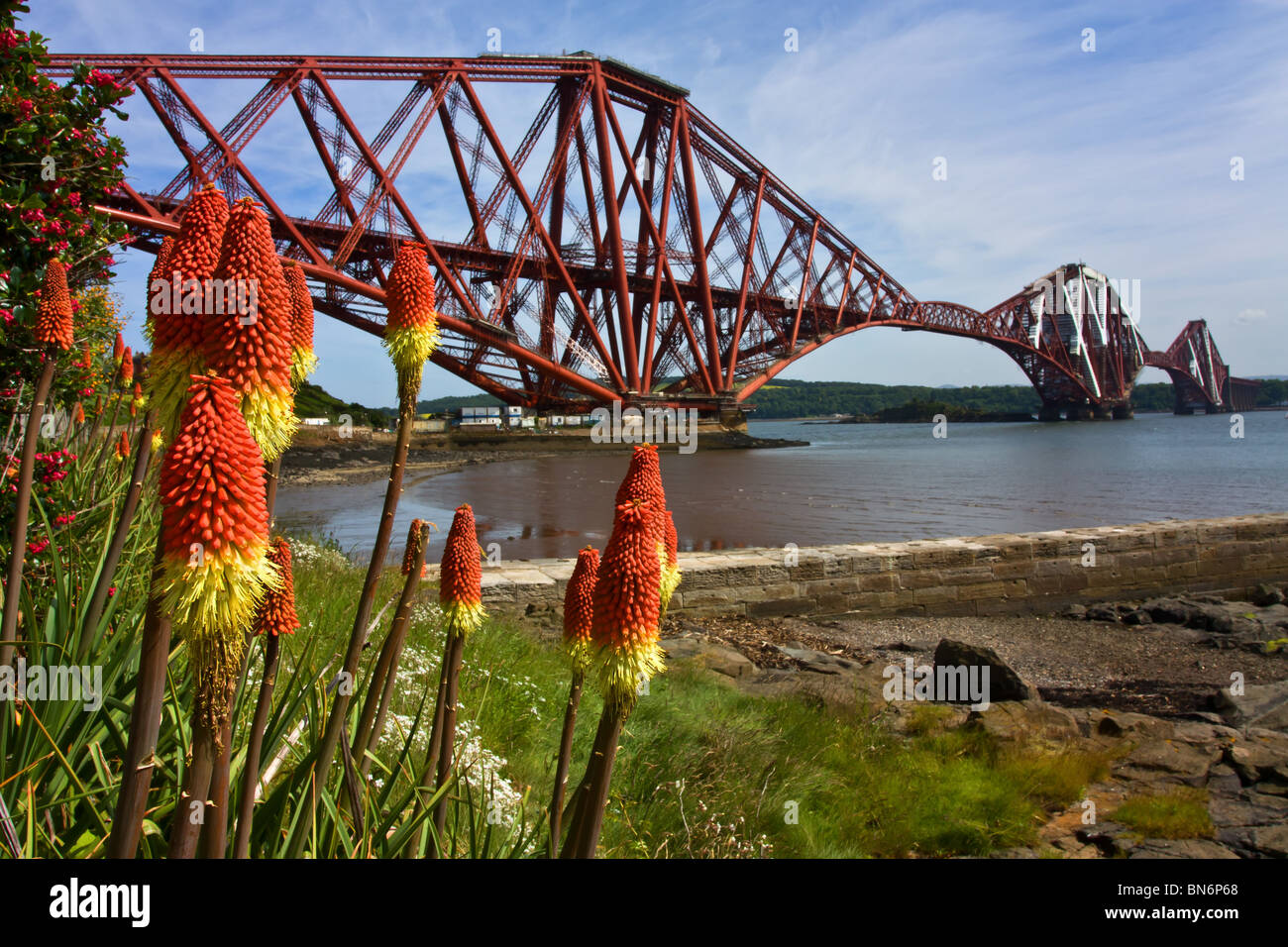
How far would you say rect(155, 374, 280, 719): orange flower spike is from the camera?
36.9 inches

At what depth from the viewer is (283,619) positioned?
4.55 ft

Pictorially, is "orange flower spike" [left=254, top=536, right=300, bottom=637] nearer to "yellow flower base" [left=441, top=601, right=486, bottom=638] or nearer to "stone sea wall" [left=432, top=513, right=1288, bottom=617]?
"yellow flower base" [left=441, top=601, right=486, bottom=638]

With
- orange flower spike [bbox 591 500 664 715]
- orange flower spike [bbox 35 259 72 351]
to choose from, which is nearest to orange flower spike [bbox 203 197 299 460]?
orange flower spike [bbox 591 500 664 715]

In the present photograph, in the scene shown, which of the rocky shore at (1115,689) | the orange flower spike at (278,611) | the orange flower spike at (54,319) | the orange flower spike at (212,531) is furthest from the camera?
the rocky shore at (1115,689)

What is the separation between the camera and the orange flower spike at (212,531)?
937 millimetres

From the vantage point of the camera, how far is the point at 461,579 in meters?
1.90

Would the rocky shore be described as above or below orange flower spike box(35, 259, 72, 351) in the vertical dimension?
below

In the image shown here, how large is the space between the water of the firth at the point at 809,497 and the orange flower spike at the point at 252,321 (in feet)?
33.9

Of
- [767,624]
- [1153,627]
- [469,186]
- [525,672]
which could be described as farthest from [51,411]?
[469,186]

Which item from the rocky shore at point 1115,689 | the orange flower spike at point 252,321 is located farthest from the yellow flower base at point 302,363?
the rocky shore at point 1115,689

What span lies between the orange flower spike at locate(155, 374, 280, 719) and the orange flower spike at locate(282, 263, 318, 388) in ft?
2.33

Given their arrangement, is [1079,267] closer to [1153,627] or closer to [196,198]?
[1153,627]

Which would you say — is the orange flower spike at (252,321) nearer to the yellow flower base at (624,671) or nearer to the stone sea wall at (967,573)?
the yellow flower base at (624,671)
